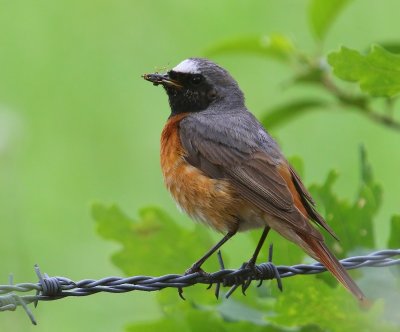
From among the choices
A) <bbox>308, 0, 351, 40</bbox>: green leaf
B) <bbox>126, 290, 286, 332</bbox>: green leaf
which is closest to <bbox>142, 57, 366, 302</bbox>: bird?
<bbox>126, 290, 286, 332</bbox>: green leaf

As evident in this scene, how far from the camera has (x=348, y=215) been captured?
5520mm

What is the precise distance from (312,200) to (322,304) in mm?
609

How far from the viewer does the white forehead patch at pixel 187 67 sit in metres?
6.12

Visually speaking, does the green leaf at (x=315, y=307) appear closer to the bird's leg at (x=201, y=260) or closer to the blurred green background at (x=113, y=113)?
the bird's leg at (x=201, y=260)

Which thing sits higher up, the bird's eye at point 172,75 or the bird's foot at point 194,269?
the bird's eye at point 172,75

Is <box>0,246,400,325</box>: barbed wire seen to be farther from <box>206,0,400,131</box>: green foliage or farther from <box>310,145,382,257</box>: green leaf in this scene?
<box>206,0,400,131</box>: green foliage

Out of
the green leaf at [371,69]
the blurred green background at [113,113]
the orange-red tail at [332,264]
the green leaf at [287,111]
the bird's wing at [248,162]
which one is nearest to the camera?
the green leaf at [371,69]

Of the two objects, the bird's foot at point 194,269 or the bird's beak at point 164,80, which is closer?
the bird's foot at point 194,269

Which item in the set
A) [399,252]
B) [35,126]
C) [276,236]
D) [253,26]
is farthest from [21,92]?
[399,252]

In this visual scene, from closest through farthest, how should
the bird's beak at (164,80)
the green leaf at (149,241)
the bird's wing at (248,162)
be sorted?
the bird's wing at (248,162) < the green leaf at (149,241) < the bird's beak at (164,80)

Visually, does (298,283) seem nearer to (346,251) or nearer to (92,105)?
(346,251)

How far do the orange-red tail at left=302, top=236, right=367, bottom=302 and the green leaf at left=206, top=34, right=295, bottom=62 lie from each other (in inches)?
59.4

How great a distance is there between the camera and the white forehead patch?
6.12 m

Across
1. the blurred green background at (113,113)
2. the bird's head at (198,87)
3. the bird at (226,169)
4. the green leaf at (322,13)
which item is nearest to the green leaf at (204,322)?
the bird at (226,169)
